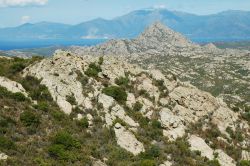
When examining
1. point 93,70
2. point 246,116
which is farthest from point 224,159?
point 93,70

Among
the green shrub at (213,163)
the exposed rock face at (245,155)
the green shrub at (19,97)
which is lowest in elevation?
the exposed rock face at (245,155)

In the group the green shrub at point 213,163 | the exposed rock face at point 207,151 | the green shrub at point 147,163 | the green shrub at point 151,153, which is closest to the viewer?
the green shrub at point 147,163

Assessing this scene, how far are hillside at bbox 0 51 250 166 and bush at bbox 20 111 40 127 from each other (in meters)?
0.12

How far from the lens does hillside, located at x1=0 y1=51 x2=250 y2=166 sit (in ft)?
146

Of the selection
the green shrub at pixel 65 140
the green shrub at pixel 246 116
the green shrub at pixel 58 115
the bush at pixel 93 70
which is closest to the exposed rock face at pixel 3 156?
the green shrub at pixel 65 140

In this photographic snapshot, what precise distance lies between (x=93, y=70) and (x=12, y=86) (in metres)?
15.0

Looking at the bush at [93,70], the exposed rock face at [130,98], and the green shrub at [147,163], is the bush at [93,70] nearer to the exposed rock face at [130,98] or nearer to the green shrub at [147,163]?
the exposed rock face at [130,98]

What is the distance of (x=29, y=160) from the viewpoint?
39.3 meters

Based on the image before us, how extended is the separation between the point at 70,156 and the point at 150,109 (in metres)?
19.7

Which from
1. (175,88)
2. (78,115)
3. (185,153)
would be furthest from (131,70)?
(185,153)

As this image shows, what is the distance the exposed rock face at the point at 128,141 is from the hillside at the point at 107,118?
0.44 feet

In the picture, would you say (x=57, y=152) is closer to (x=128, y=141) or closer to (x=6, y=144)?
(x=6, y=144)

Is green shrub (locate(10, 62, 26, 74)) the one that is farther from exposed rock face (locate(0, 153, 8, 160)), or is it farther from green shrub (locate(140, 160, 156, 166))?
green shrub (locate(140, 160, 156, 166))

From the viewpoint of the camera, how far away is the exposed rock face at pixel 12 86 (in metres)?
55.1
